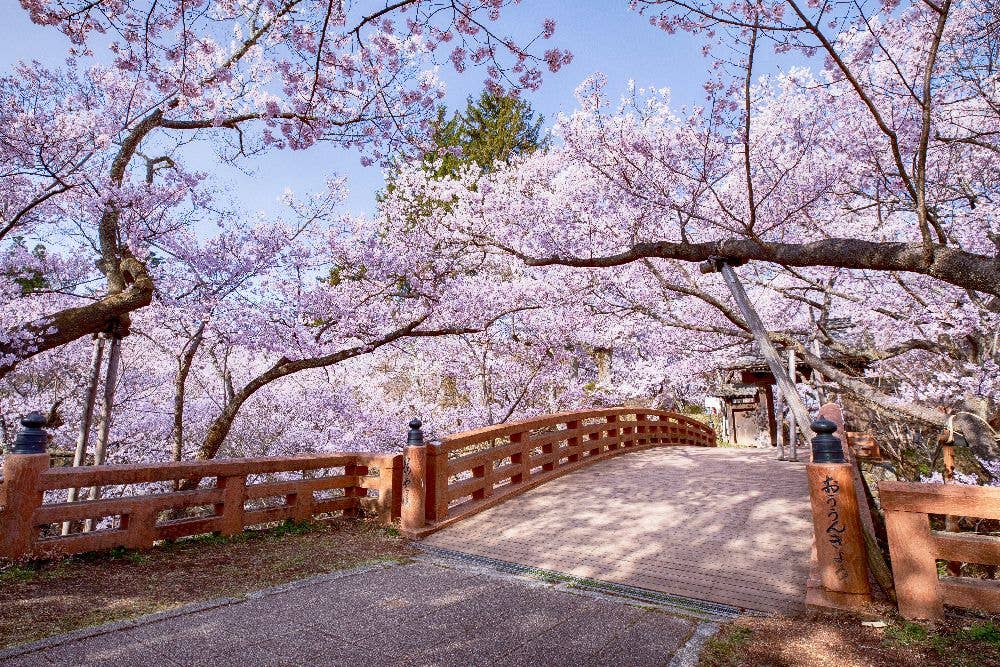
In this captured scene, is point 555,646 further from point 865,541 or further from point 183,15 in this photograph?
point 183,15

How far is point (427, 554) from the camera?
5.82 meters

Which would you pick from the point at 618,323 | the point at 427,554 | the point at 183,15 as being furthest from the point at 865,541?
the point at 618,323

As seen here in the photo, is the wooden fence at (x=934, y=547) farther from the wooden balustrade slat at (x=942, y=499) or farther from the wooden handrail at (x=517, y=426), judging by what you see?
the wooden handrail at (x=517, y=426)

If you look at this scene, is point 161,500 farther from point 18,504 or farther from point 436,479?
point 436,479

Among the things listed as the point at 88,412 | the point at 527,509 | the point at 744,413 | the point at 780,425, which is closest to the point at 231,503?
the point at 88,412

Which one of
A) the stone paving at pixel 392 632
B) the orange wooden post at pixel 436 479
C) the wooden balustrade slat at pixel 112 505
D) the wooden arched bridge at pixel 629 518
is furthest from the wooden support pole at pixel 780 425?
the wooden balustrade slat at pixel 112 505

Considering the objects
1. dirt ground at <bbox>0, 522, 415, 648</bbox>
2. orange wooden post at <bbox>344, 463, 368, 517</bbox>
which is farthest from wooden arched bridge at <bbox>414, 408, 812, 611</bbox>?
orange wooden post at <bbox>344, 463, 368, 517</bbox>

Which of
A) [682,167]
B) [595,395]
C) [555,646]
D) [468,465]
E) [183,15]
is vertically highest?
[682,167]

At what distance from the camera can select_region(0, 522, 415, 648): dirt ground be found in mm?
3750

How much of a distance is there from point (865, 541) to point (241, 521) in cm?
615

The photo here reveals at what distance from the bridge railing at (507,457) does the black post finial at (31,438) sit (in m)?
3.68

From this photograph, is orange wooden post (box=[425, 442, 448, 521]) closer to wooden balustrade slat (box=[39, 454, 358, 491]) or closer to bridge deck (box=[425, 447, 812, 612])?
bridge deck (box=[425, 447, 812, 612])

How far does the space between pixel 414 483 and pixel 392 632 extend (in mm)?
3000

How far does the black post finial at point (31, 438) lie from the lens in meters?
4.81
